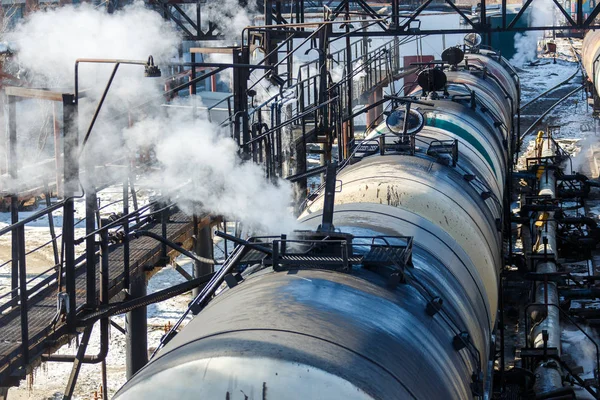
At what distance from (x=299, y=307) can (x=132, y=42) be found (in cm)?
802

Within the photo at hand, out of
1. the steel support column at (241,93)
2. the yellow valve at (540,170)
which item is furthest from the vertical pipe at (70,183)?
the yellow valve at (540,170)

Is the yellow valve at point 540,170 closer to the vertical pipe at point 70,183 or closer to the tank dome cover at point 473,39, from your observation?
the tank dome cover at point 473,39

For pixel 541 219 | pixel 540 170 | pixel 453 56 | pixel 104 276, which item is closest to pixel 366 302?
pixel 104 276

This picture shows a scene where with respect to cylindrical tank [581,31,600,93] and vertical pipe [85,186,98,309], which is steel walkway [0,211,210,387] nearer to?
vertical pipe [85,186,98,309]

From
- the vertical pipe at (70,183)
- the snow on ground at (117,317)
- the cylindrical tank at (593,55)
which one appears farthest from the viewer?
the cylindrical tank at (593,55)

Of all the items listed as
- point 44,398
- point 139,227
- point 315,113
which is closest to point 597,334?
point 315,113

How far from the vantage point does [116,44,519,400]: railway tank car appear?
14.1ft

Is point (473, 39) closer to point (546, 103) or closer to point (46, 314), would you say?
point (546, 103)

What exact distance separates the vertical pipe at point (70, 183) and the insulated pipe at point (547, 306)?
499 centimetres

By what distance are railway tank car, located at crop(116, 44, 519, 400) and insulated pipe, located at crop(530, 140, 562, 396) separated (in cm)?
145

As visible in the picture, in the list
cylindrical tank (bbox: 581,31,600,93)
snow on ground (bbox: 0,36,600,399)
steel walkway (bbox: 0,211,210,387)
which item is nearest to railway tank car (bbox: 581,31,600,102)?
cylindrical tank (bbox: 581,31,600,93)

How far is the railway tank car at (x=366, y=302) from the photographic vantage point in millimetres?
4312

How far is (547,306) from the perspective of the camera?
11.7 m

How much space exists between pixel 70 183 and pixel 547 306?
271 inches
